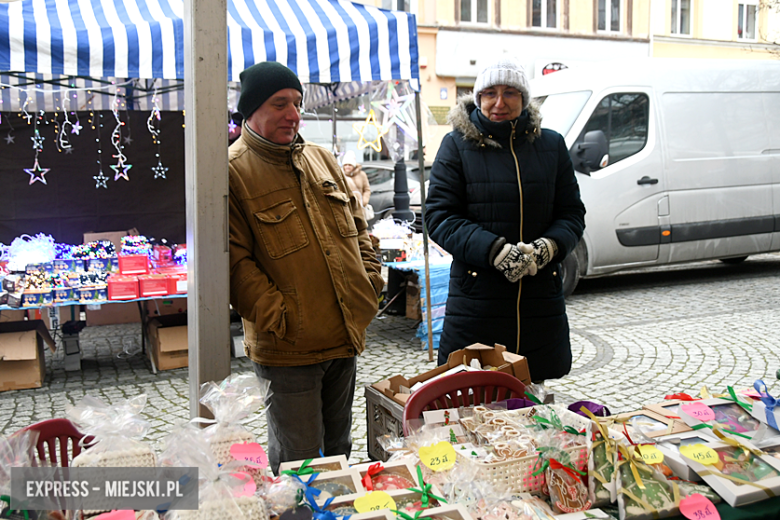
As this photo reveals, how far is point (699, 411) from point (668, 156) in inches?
241

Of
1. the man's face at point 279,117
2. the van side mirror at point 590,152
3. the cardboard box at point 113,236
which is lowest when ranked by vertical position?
the cardboard box at point 113,236

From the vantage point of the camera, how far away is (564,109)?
285 inches

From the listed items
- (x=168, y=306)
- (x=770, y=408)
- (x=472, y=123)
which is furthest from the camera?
(x=168, y=306)

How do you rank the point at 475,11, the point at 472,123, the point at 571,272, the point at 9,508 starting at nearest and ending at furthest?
the point at 9,508, the point at 472,123, the point at 571,272, the point at 475,11

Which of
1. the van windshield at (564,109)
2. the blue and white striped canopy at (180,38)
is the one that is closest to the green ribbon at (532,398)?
the blue and white striped canopy at (180,38)

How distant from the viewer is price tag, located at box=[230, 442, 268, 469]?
1.43m

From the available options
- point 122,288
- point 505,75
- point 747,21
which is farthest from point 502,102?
point 747,21

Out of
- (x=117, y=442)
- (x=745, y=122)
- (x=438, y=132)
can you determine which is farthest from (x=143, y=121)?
(x=438, y=132)

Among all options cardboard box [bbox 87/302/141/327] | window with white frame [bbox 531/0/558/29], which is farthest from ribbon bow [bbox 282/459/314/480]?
window with white frame [bbox 531/0/558/29]

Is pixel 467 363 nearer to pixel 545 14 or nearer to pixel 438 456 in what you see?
pixel 438 456

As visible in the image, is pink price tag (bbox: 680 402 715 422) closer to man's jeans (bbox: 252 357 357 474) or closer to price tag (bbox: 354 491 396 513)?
price tag (bbox: 354 491 396 513)

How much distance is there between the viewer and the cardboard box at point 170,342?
16.8 feet

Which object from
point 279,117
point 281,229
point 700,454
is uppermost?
point 279,117

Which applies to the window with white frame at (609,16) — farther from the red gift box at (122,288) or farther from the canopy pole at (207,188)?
the canopy pole at (207,188)
